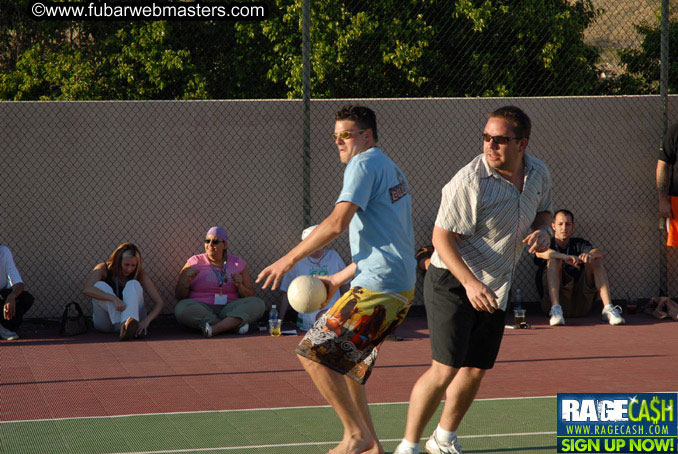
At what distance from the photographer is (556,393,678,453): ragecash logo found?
4750mm

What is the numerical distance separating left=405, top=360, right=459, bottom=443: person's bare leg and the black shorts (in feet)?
0.18

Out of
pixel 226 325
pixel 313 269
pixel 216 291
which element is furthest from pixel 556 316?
pixel 216 291

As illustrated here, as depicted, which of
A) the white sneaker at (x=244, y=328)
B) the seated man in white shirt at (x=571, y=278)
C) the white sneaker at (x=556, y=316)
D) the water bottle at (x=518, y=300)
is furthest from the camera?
the seated man in white shirt at (x=571, y=278)

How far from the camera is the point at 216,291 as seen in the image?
400 inches

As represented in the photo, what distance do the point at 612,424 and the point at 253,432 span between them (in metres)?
2.25

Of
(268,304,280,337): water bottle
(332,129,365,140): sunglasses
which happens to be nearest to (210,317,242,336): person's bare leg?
(268,304,280,337): water bottle

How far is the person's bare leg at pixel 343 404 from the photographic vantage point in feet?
15.6

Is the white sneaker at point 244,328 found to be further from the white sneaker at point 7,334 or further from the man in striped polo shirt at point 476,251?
the man in striped polo shirt at point 476,251

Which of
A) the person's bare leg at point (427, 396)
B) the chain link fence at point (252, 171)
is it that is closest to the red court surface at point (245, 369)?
the chain link fence at point (252, 171)

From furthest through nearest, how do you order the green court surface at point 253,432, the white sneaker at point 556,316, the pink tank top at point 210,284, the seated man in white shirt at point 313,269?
the white sneaker at point 556,316 → the pink tank top at point 210,284 → the seated man in white shirt at point 313,269 → the green court surface at point 253,432

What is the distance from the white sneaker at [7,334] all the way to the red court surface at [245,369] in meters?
0.13

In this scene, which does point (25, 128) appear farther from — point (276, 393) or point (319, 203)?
point (276, 393)

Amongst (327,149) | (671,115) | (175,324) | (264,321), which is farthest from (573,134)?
→ (175,324)

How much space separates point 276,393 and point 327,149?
4506mm
